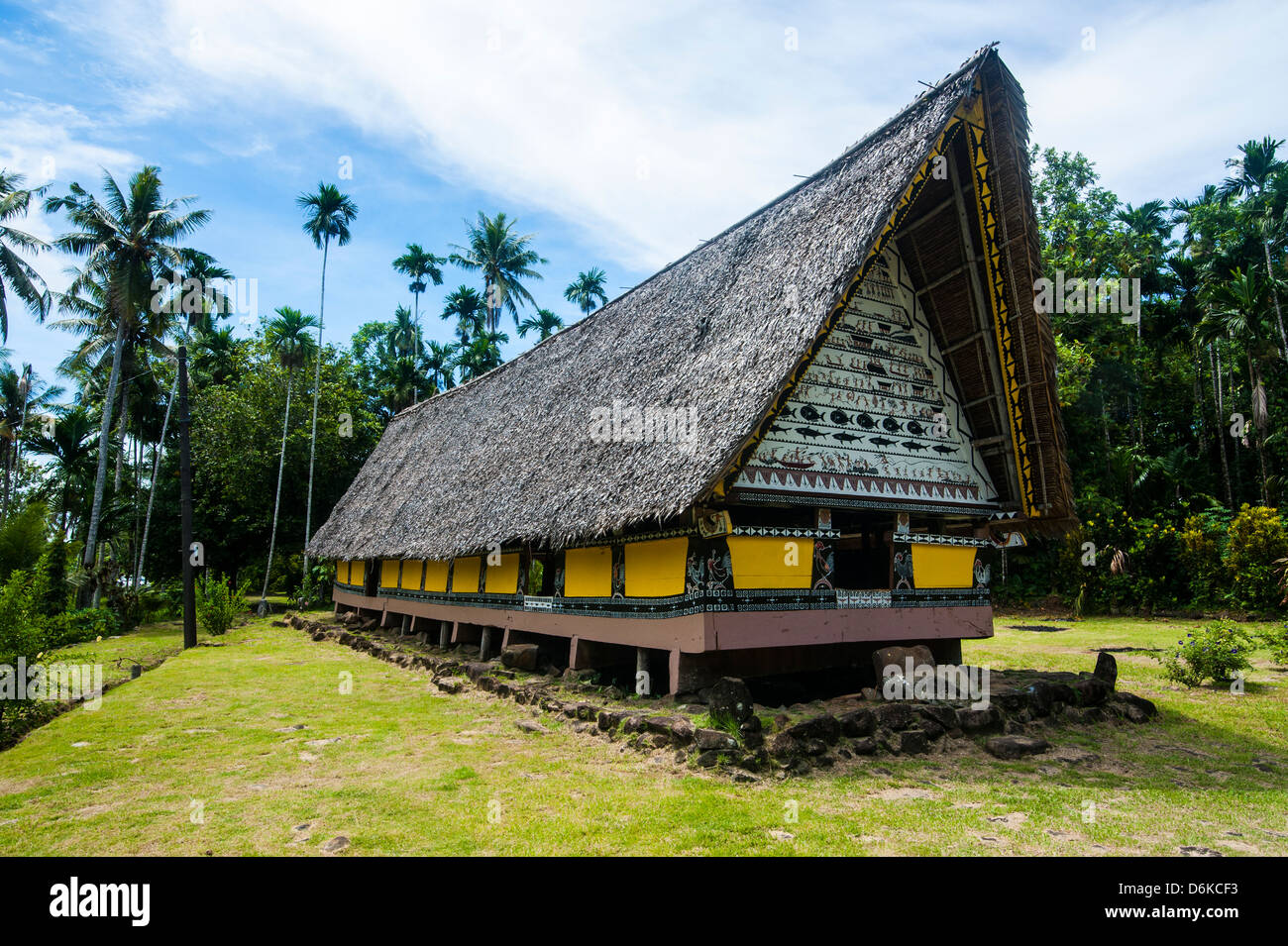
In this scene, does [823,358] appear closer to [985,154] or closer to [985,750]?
[985,154]

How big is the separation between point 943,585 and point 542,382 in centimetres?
845

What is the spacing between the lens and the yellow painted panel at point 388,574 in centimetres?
1778

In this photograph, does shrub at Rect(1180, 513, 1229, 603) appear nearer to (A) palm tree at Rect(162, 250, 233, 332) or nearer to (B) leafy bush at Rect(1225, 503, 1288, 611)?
(B) leafy bush at Rect(1225, 503, 1288, 611)

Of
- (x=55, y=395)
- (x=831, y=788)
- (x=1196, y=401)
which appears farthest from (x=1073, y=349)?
(x=55, y=395)

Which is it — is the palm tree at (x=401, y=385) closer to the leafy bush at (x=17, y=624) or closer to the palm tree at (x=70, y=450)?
the palm tree at (x=70, y=450)

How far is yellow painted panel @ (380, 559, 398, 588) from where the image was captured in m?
17.8

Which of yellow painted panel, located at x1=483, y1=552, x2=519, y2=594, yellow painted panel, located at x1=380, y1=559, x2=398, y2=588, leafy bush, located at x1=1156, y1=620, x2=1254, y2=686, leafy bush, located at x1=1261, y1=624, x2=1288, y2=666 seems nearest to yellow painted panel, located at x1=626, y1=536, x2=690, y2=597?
yellow painted panel, located at x1=483, y1=552, x2=519, y2=594

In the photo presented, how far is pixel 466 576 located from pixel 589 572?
4.66 m

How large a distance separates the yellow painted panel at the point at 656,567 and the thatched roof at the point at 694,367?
73 cm

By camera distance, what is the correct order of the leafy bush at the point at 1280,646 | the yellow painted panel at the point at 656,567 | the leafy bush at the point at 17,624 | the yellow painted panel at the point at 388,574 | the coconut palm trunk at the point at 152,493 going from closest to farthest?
1. the leafy bush at the point at 17,624
2. the yellow painted panel at the point at 656,567
3. the leafy bush at the point at 1280,646
4. the yellow painted panel at the point at 388,574
5. the coconut palm trunk at the point at 152,493

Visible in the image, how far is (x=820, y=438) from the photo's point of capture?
8.52 m

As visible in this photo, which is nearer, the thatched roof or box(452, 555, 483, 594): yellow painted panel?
the thatched roof

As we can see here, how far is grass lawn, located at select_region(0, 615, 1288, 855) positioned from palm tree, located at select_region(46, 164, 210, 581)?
18107 millimetres

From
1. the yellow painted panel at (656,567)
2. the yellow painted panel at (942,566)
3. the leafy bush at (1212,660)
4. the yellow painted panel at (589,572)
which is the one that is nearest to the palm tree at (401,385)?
the yellow painted panel at (589,572)
